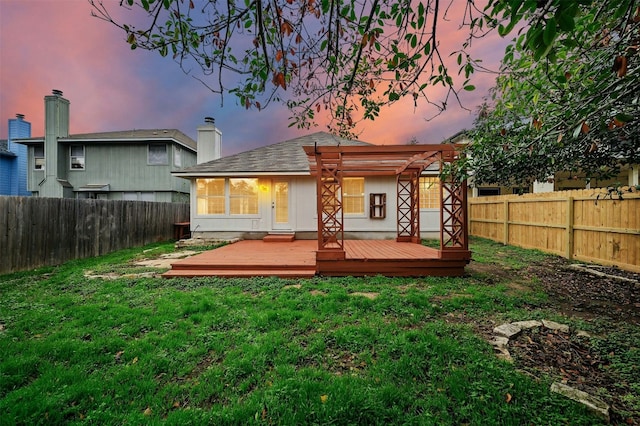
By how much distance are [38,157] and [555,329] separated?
22.2 m

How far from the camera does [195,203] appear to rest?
34.9 ft

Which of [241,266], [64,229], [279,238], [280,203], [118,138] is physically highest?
[118,138]

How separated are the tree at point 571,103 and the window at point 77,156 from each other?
18.6 meters

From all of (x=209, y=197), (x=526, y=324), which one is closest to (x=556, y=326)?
(x=526, y=324)

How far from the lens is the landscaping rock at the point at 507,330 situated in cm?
305

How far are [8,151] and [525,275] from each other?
86.3 ft

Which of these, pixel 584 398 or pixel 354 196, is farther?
pixel 354 196

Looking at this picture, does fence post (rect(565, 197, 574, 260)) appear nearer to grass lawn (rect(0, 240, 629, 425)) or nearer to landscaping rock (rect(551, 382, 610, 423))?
grass lawn (rect(0, 240, 629, 425))

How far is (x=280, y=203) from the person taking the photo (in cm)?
1055

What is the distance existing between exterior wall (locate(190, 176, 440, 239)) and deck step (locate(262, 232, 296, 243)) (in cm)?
25

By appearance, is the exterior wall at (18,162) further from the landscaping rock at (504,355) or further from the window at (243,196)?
the landscaping rock at (504,355)

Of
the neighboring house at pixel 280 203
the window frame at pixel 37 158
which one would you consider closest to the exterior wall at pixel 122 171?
the window frame at pixel 37 158

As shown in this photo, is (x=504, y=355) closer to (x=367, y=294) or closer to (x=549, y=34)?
(x=367, y=294)

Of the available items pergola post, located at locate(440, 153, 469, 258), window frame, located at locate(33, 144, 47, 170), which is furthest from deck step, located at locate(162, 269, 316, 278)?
window frame, located at locate(33, 144, 47, 170)
